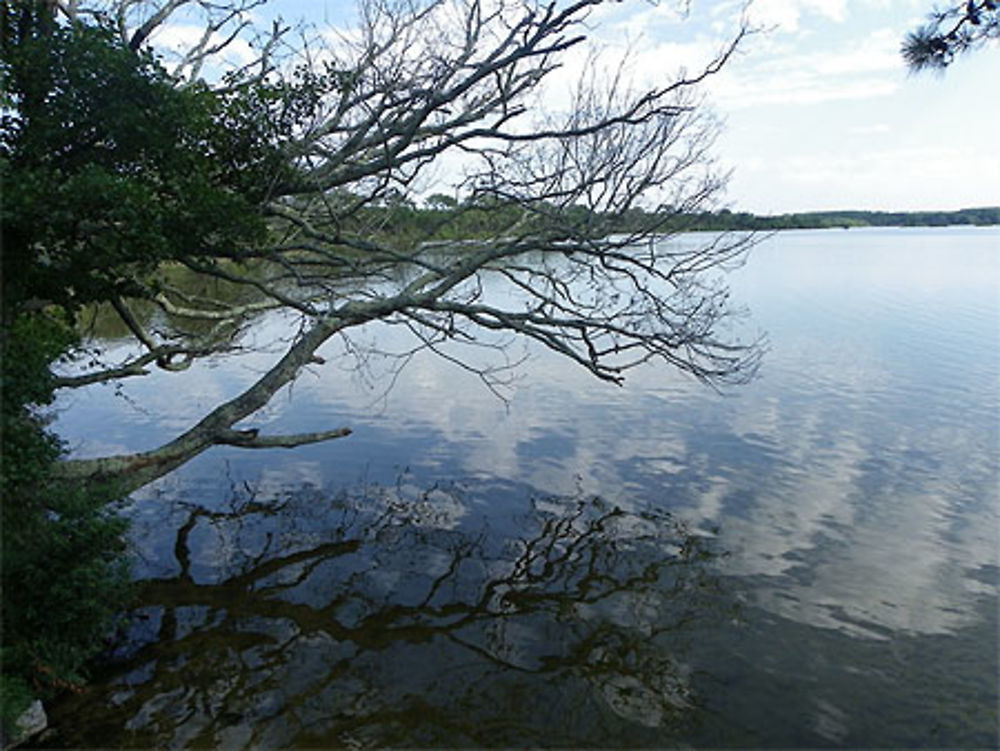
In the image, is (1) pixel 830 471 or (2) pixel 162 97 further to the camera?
(1) pixel 830 471

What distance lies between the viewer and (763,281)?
37.5 metres

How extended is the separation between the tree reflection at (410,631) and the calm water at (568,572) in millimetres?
33

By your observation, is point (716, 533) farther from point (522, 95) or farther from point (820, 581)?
point (522, 95)

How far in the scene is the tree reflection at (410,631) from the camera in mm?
6023

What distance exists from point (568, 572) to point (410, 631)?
7.24ft

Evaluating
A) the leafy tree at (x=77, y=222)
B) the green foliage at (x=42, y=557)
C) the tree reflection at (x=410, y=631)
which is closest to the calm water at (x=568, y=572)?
the tree reflection at (x=410, y=631)

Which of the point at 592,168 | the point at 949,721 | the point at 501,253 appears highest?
the point at 592,168

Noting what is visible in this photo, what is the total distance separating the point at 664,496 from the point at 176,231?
7721mm

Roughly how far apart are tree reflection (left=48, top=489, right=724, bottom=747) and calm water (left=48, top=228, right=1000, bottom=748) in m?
0.03

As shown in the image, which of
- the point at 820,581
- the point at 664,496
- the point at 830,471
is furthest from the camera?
the point at 830,471

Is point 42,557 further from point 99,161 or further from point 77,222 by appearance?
point 99,161

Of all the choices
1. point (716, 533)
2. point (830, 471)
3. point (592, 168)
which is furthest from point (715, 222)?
point (830, 471)

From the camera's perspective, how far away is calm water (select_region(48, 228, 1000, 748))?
6.19m

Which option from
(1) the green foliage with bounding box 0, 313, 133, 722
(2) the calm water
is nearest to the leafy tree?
(1) the green foliage with bounding box 0, 313, 133, 722
